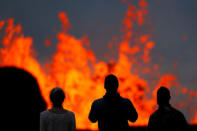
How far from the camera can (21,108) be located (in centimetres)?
727

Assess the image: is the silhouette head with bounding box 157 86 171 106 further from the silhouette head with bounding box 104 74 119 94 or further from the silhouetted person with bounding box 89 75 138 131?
the silhouette head with bounding box 104 74 119 94

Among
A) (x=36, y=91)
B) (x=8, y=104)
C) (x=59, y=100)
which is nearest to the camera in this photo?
(x=59, y=100)

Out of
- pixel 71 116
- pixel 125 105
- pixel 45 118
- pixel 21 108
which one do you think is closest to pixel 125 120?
pixel 125 105

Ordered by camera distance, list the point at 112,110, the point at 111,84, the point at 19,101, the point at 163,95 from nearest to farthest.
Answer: the point at 163,95, the point at 111,84, the point at 112,110, the point at 19,101

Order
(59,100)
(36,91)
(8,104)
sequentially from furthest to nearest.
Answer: (8,104) → (36,91) → (59,100)

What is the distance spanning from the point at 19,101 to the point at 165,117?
9.20 ft

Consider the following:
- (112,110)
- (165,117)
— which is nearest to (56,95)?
(112,110)

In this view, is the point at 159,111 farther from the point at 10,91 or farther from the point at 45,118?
the point at 10,91

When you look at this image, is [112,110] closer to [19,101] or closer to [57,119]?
A: [57,119]

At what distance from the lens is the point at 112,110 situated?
7156 millimetres

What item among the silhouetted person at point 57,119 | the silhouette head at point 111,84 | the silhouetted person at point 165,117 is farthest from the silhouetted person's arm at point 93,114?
the silhouetted person at point 165,117

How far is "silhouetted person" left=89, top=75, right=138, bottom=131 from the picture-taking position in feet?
23.2

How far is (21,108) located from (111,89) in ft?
5.54

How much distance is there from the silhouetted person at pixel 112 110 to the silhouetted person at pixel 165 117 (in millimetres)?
390
